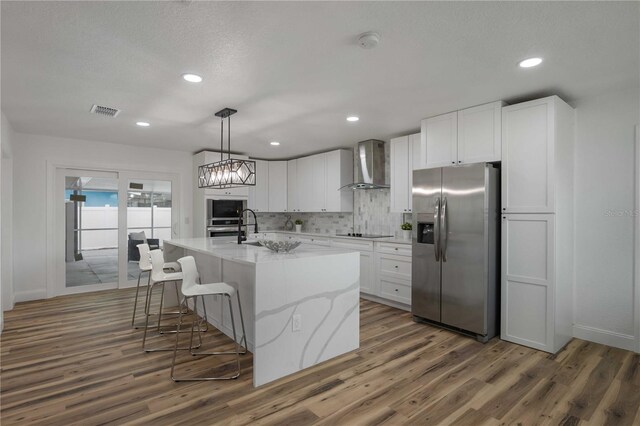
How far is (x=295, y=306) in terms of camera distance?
278cm

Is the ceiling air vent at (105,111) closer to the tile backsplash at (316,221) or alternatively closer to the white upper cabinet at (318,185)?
the white upper cabinet at (318,185)

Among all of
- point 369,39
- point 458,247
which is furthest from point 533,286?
point 369,39

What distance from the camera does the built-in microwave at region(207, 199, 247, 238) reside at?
5.84 m

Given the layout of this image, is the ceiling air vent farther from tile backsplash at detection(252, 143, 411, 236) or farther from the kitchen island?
tile backsplash at detection(252, 143, 411, 236)

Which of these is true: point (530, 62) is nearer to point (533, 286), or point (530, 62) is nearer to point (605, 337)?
point (533, 286)

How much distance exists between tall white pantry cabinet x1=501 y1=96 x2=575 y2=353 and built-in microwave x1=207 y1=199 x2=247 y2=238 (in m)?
4.08

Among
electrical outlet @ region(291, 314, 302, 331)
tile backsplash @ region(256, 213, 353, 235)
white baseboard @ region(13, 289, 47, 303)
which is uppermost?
tile backsplash @ region(256, 213, 353, 235)

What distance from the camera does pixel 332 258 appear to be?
3.01m

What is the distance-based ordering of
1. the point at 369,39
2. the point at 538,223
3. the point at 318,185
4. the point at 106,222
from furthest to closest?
the point at 318,185, the point at 106,222, the point at 538,223, the point at 369,39

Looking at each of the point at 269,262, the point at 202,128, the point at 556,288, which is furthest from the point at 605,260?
the point at 202,128

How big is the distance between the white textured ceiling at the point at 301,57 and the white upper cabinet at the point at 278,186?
2.81 m

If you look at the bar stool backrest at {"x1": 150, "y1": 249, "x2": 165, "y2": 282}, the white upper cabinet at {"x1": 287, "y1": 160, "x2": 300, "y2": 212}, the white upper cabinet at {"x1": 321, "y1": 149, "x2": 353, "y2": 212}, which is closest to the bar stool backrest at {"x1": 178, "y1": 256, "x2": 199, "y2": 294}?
the bar stool backrest at {"x1": 150, "y1": 249, "x2": 165, "y2": 282}

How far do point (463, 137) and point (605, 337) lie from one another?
237 cm

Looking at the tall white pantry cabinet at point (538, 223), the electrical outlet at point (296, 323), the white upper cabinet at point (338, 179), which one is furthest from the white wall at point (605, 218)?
the white upper cabinet at point (338, 179)
